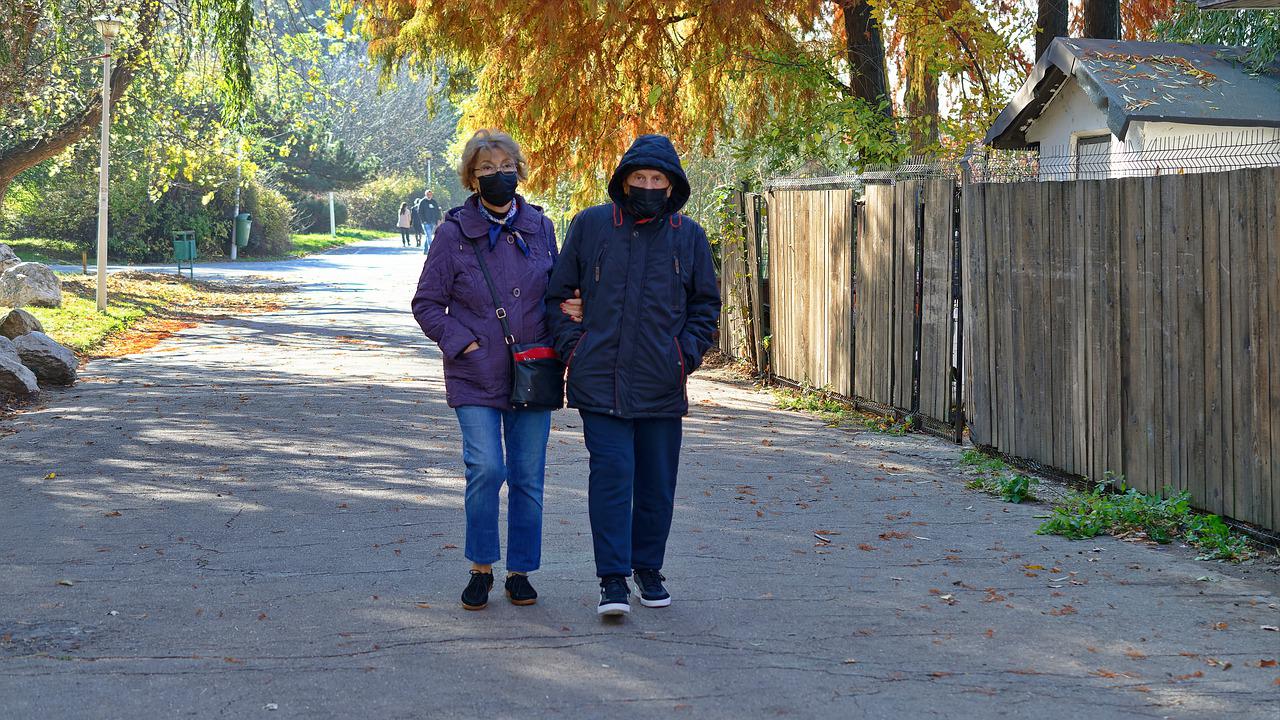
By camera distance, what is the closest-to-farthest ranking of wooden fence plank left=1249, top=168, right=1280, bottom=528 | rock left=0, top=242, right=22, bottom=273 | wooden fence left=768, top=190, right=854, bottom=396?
wooden fence plank left=1249, top=168, right=1280, bottom=528, wooden fence left=768, top=190, right=854, bottom=396, rock left=0, top=242, right=22, bottom=273

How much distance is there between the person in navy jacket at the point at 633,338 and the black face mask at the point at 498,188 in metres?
0.30

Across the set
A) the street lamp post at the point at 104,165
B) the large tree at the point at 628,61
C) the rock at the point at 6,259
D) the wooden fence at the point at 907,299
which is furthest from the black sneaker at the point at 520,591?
the rock at the point at 6,259

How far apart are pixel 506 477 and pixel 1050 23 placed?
11.5 meters

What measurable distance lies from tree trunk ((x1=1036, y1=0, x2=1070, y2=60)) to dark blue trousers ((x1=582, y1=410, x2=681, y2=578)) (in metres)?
11.0

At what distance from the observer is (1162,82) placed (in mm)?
13453

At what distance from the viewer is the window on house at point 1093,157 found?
761 cm

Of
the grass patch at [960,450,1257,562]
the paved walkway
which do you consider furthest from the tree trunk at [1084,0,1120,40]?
the grass patch at [960,450,1257,562]

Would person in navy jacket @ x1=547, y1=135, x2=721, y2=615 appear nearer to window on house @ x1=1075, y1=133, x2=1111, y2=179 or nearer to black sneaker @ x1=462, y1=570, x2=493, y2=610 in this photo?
black sneaker @ x1=462, y1=570, x2=493, y2=610

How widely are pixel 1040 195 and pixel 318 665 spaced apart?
5.26m

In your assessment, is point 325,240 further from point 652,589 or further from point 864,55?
→ point 652,589

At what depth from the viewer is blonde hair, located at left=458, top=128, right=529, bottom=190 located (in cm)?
553

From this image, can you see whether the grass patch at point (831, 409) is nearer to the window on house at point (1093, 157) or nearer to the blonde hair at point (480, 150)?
the window on house at point (1093, 157)

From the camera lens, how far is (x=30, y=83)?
74.0ft

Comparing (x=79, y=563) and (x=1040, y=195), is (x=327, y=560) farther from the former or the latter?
(x=1040, y=195)
